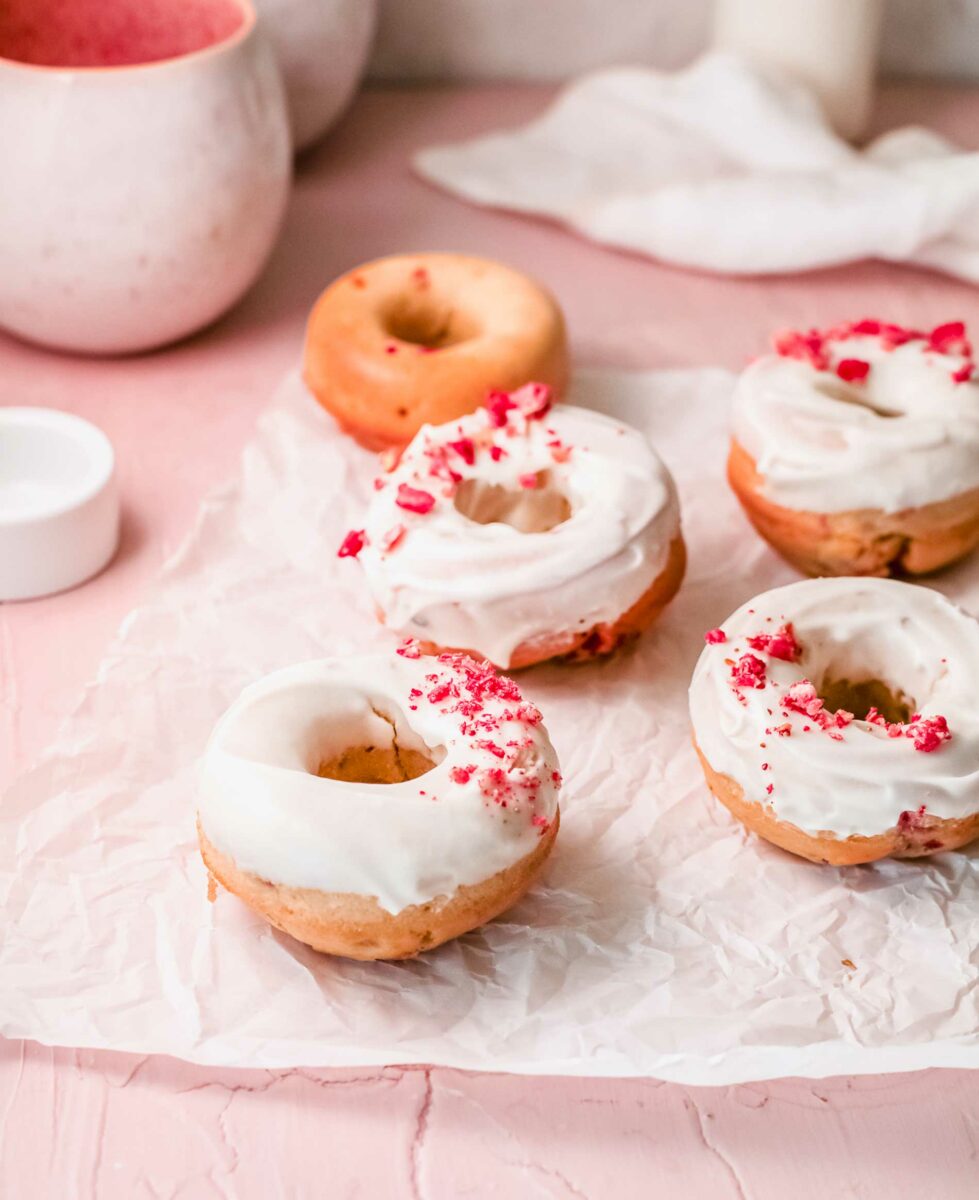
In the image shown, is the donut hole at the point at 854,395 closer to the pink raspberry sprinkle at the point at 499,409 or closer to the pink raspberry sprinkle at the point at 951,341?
the pink raspberry sprinkle at the point at 951,341

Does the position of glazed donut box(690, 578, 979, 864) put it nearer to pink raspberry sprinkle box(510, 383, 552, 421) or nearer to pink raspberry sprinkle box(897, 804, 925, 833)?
pink raspberry sprinkle box(897, 804, 925, 833)

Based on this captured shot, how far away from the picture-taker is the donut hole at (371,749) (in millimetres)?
1100

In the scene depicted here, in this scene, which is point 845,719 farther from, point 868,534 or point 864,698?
point 868,534

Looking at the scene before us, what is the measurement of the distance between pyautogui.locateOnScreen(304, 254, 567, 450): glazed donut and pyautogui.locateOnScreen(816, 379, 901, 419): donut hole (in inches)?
11.4

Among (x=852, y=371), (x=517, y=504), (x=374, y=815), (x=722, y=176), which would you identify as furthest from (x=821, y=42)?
(x=374, y=815)

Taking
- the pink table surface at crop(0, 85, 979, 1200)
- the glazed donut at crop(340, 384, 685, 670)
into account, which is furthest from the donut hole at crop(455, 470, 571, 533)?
the pink table surface at crop(0, 85, 979, 1200)

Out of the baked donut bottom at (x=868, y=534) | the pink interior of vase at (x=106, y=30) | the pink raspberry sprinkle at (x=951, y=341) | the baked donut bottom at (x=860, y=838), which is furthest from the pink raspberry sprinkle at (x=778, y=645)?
the pink interior of vase at (x=106, y=30)

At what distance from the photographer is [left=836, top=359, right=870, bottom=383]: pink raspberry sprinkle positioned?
4.69 feet

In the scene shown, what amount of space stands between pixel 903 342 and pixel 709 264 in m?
0.47

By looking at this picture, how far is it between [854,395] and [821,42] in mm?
779

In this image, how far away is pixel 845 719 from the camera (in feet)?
3.62

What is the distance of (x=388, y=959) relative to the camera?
1.05m

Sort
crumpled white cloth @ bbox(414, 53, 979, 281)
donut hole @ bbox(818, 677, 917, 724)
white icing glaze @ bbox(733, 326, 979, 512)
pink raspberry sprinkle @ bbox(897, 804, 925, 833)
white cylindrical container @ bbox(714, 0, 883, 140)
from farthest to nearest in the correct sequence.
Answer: white cylindrical container @ bbox(714, 0, 883, 140) → crumpled white cloth @ bbox(414, 53, 979, 281) → white icing glaze @ bbox(733, 326, 979, 512) → donut hole @ bbox(818, 677, 917, 724) → pink raspberry sprinkle @ bbox(897, 804, 925, 833)

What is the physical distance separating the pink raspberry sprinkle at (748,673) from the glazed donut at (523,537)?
15cm
